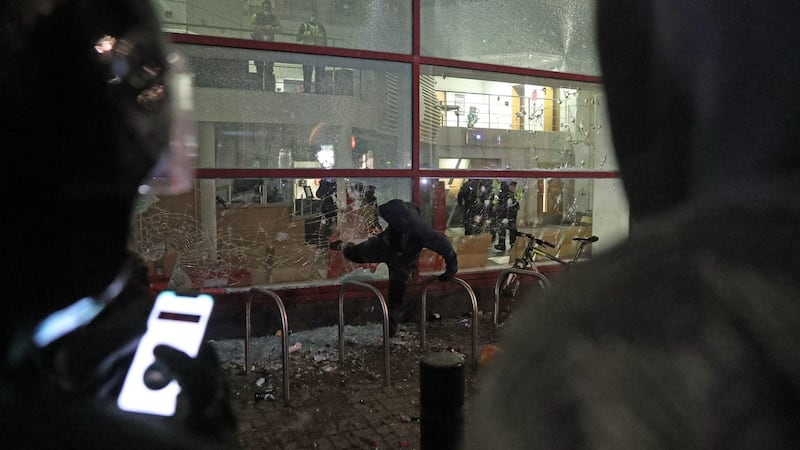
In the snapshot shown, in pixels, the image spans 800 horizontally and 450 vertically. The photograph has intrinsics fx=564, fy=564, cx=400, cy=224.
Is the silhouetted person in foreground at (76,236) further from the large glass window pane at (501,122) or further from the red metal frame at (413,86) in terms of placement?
the large glass window pane at (501,122)

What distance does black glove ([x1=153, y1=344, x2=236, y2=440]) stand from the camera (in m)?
0.93

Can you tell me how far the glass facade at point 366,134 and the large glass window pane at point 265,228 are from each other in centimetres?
1

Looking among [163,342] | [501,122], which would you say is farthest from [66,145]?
[501,122]

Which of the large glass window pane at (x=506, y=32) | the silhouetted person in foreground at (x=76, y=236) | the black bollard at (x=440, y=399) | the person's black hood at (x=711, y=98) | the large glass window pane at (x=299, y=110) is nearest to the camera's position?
the person's black hood at (x=711, y=98)

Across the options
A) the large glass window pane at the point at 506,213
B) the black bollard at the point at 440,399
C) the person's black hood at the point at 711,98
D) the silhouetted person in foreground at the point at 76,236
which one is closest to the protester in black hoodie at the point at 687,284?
the person's black hood at the point at 711,98

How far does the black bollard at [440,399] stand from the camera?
9.84 feet

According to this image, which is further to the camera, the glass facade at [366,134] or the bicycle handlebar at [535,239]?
the bicycle handlebar at [535,239]

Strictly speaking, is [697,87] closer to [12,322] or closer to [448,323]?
[12,322]

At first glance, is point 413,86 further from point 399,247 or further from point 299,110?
point 399,247

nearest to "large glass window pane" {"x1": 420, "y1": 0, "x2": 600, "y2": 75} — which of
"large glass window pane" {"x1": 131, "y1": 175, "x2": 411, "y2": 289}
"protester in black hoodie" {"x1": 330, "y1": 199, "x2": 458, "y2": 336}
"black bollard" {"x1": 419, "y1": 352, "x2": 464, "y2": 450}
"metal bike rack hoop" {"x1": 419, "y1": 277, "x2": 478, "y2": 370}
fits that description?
"large glass window pane" {"x1": 131, "y1": 175, "x2": 411, "y2": 289}

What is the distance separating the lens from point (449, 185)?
21.4ft

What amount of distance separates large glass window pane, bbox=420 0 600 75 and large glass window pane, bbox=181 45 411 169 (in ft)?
2.14

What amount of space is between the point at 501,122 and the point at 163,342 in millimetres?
6230

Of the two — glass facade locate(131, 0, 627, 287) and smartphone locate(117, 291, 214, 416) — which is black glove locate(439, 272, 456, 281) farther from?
smartphone locate(117, 291, 214, 416)
